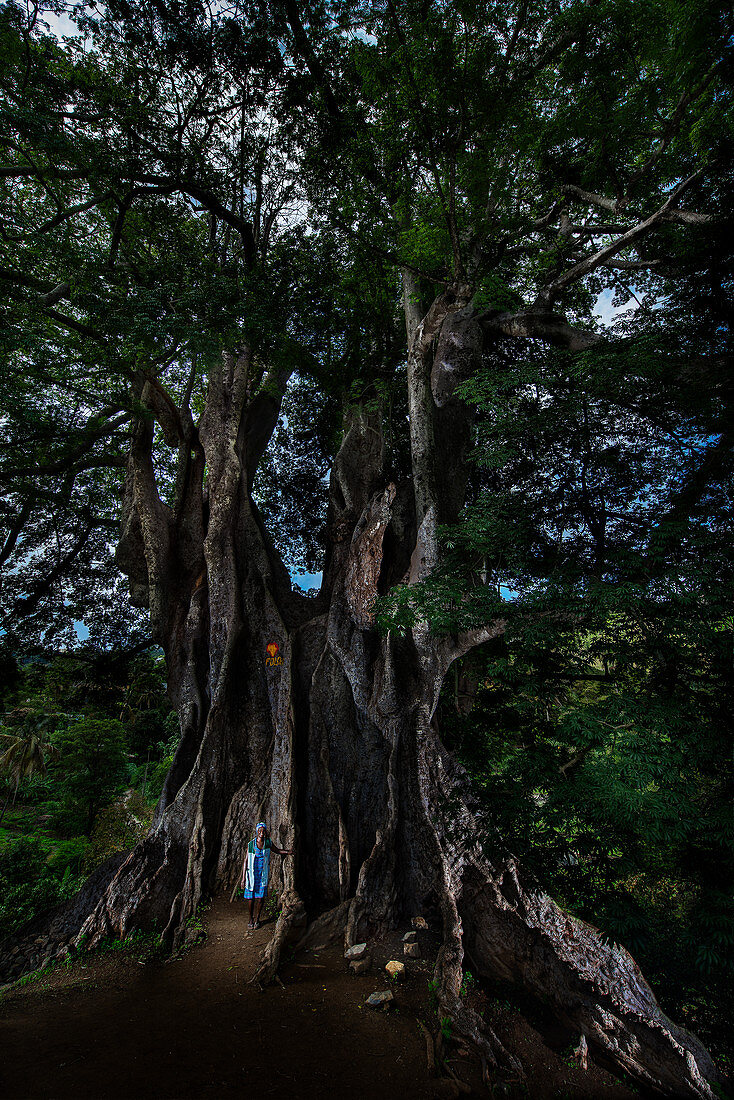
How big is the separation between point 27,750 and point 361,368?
15.6 m

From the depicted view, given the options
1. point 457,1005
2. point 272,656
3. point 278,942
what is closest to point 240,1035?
point 278,942

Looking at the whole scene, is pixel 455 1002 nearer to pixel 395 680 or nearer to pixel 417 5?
pixel 395 680

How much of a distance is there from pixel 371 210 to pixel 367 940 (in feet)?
31.7

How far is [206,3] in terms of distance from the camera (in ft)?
17.8

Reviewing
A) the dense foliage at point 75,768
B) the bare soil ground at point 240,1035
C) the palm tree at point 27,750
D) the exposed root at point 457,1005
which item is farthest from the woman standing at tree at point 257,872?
the palm tree at point 27,750

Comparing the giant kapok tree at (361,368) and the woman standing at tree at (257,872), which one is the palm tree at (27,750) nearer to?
the giant kapok tree at (361,368)

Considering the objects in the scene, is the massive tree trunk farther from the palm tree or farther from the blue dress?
the palm tree

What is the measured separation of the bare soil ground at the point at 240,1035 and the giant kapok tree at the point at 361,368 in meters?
0.28

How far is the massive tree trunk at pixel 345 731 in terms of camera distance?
12.7ft

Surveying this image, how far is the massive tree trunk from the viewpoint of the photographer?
3.87m

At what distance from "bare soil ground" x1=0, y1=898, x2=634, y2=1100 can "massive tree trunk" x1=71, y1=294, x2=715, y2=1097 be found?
28 centimetres

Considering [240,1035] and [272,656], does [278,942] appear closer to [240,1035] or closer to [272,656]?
[240,1035]

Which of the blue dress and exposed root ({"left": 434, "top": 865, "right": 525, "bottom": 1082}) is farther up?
the blue dress

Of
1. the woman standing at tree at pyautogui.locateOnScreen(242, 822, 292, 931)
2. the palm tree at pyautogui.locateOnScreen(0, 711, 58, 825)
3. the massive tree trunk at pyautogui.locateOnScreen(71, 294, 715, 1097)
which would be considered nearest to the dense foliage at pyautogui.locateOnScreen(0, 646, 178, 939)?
the palm tree at pyautogui.locateOnScreen(0, 711, 58, 825)
